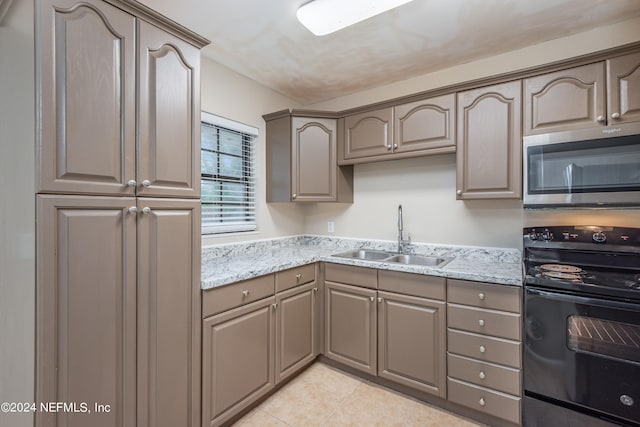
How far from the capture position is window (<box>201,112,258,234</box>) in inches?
90.9

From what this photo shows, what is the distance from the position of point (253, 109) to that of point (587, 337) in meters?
2.77

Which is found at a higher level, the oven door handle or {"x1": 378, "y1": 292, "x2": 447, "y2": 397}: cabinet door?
the oven door handle

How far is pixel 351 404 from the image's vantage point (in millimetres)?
1981

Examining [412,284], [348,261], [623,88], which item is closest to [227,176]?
[348,261]

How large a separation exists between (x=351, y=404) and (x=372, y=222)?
4.93ft

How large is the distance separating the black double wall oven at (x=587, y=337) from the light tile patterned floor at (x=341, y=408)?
1.83 ft

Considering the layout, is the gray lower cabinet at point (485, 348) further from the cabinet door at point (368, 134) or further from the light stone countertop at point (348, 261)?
the cabinet door at point (368, 134)

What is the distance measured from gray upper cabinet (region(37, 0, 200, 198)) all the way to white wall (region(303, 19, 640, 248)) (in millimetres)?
1721

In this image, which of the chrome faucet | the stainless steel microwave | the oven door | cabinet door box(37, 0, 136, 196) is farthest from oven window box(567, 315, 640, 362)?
cabinet door box(37, 0, 136, 196)

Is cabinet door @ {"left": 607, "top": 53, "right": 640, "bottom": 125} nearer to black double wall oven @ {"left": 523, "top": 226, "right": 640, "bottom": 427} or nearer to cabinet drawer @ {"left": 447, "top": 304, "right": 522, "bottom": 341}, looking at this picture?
black double wall oven @ {"left": 523, "top": 226, "right": 640, "bottom": 427}

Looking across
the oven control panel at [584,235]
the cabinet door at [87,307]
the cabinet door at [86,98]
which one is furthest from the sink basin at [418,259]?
the cabinet door at [86,98]

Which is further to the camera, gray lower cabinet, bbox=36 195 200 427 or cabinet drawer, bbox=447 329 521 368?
cabinet drawer, bbox=447 329 521 368

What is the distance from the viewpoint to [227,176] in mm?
2494

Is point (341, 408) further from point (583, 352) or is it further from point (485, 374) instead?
point (583, 352)
